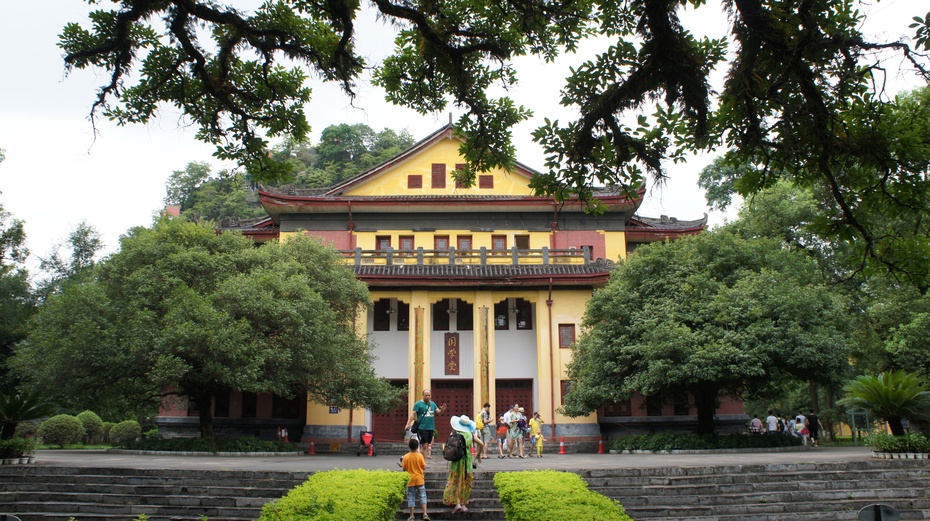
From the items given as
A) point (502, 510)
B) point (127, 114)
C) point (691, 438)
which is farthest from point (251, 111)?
point (691, 438)

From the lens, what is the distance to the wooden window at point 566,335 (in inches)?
1062

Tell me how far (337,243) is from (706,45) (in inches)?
952

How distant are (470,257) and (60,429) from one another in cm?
1782

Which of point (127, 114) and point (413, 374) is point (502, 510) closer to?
point (127, 114)

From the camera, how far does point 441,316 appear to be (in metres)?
28.4

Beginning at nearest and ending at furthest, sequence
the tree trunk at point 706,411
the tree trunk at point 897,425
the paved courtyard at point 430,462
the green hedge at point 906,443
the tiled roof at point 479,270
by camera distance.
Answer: the green hedge at point 906,443 → the paved courtyard at point 430,462 → the tree trunk at point 897,425 → the tree trunk at point 706,411 → the tiled roof at point 479,270

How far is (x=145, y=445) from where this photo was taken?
69.6ft

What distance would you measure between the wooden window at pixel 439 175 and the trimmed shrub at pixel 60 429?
17541 mm

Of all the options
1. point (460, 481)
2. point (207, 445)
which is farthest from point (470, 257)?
point (460, 481)

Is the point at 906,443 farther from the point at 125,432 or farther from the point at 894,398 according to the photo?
the point at 125,432

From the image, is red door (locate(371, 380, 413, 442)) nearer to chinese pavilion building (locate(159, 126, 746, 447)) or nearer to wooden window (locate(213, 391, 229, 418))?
chinese pavilion building (locate(159, 126, 746, 447))

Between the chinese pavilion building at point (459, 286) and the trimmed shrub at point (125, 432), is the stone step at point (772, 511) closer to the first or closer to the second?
the chinese pavilion building at point (459, 286)

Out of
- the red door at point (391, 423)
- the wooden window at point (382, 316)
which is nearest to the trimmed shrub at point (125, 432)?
the red door at point (391, 423)

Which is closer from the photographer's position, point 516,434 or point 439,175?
point 516,434
